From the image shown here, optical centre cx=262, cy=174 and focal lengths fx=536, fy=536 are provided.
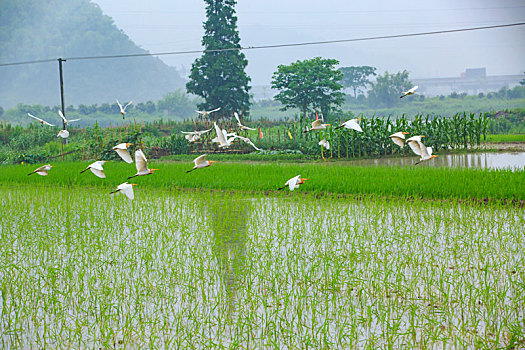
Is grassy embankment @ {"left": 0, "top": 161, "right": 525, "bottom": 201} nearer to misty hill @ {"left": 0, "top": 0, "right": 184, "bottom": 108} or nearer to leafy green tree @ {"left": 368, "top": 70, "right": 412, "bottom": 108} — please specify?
leafy green tree @ {"left": 368, "top": 70, "right": 412, "bottom": 108}

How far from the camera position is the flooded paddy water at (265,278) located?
9.54 feet

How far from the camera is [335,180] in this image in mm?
7945

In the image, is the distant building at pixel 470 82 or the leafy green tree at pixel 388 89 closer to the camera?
the leafy green tree at pixel 388 89

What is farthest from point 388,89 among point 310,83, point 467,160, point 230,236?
point 230,236

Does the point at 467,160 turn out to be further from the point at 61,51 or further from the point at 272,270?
the point at 61,51

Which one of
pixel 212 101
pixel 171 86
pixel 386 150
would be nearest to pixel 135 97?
pixel 171 86

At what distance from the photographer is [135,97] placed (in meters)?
81.7

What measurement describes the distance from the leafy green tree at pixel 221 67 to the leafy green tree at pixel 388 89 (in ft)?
79.2

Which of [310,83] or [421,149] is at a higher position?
[310,83]

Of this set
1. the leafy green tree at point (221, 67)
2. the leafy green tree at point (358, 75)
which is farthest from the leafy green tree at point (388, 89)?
the leafy green tree at point (221, 67)

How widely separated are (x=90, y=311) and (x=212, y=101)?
25.2 metres

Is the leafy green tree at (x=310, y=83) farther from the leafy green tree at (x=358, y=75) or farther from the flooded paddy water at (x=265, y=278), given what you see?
the leafy green tree at (x=358, y=75)

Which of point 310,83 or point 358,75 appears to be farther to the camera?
point 358,75

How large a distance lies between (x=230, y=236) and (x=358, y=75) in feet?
174
